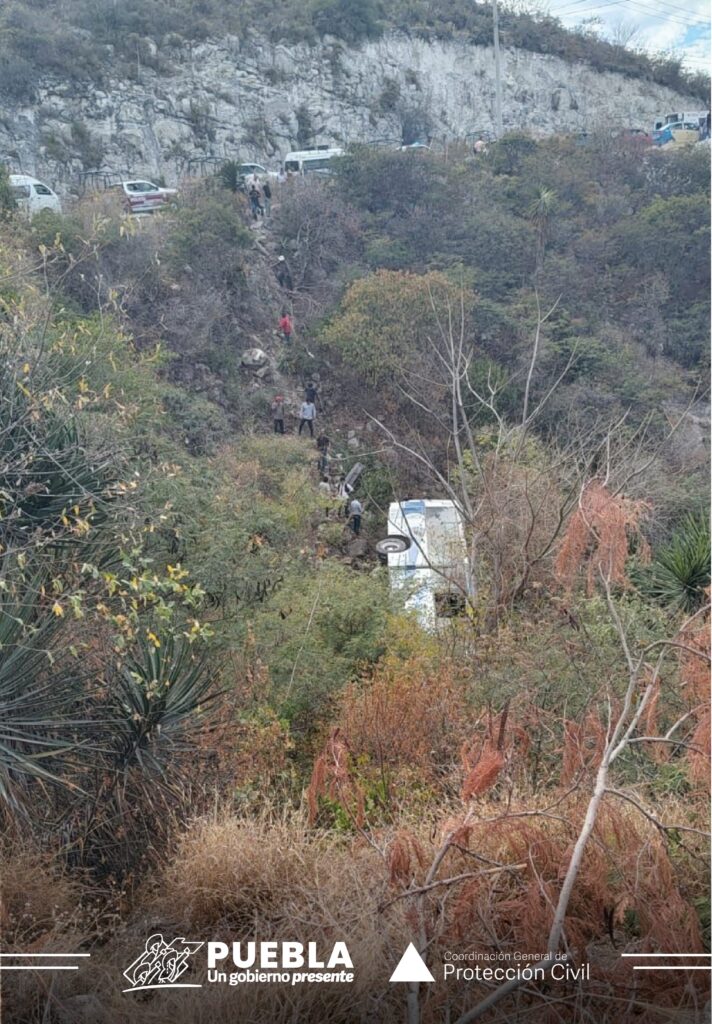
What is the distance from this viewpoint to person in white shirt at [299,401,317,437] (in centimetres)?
1217

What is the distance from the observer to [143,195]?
1588cm

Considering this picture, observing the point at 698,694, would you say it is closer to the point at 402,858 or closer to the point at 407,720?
the point at 402,858

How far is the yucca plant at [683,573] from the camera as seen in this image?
25.2 ft

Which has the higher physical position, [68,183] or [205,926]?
[68,183]

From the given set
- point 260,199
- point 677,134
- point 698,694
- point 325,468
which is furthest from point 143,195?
point 698,694

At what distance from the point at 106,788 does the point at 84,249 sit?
9929 millimetres

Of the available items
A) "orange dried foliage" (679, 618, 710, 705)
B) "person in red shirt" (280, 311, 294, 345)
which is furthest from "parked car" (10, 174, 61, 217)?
"orange dried foliage" (679, 618, 710, 705)

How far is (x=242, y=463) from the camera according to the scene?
1084cm

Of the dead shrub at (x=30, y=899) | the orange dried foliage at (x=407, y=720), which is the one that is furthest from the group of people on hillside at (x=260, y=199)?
the dead shrub at (x=30, y=899)

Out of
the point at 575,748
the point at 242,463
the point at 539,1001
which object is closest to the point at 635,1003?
the point at 539,1001

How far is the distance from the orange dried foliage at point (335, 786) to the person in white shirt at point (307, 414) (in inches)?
304

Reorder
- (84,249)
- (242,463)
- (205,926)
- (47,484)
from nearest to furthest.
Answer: (205,926)
(47,484)
(242,463)
(84,249)

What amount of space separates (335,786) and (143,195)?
13526 millimetres

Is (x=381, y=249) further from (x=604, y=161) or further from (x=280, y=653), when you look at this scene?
(x=280, y=653)
